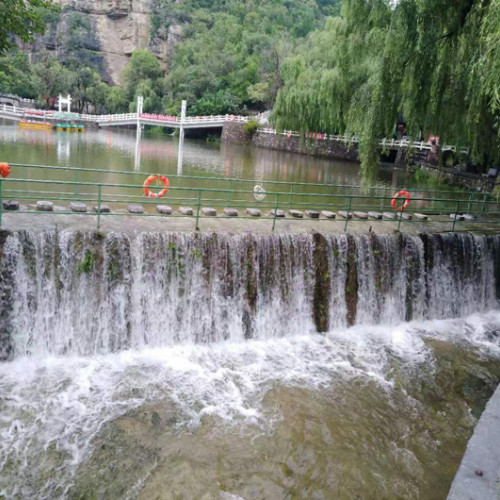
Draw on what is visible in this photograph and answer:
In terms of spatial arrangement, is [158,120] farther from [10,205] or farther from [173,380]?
[173,380]

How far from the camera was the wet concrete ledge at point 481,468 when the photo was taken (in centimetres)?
501

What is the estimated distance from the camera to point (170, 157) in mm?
32375

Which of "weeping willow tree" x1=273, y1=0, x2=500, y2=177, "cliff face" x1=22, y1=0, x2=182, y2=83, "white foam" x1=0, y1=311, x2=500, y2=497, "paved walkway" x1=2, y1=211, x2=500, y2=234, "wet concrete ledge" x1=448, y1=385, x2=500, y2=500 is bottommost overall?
"white foam" x1=0, y1=311, x2=500, y2=497

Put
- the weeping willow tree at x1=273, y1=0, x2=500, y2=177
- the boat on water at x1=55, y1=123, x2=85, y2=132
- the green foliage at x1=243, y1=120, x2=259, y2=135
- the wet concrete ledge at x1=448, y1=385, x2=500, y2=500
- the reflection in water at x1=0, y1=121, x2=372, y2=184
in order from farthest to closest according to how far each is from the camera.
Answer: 1. the green foliage at x1=243, y1=120, x2=259, y2=135
2. the boat on water at x1=55, y1=123, x2=85, y2=132
3. the reflection in water at x1=0, y1=121, x2=372, y2=184
4. the weeping willow tree at x1=273, y1=0, x2=500, y2=177
5. the wet concrete ledge at x1=448, y1=385, x2=500, y2=500

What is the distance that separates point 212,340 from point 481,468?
604 cm

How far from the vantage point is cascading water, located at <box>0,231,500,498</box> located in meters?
7.10

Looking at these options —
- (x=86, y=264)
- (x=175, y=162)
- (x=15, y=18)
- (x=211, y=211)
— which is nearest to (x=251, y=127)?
(x=175, y=162)

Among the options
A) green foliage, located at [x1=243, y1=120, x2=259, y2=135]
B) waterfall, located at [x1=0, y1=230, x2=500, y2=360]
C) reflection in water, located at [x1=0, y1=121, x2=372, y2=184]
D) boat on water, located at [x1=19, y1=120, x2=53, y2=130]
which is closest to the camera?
waterfall, located at [x1=0, y1=230, x2=500, y2=360]

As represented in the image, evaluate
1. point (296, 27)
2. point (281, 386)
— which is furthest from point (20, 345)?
point (296, 27)

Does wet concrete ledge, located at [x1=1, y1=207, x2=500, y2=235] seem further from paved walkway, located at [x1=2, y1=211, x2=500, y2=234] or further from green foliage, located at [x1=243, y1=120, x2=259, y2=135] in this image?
green foliage, located at [x1=243, y1=120, x2=259, y2=135]

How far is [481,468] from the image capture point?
539 centimetres

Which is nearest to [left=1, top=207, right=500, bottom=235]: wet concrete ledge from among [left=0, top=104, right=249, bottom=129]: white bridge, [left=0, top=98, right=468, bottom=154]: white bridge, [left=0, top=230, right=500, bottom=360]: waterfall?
[left=0, top=230, right=500, bottom=360]: waterfall

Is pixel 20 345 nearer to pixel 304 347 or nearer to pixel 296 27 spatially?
pixel 304 347

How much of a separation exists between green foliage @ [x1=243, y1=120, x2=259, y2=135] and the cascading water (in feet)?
130
